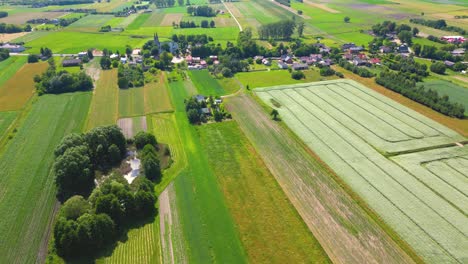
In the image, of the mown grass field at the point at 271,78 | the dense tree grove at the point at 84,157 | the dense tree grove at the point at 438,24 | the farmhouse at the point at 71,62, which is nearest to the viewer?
the dense tree grove at the point at 84,157

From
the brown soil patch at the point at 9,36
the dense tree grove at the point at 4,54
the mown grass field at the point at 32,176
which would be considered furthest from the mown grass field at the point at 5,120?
the brown soil patch at the point at 9,36

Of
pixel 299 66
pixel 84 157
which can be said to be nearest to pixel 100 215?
pixel 84 157

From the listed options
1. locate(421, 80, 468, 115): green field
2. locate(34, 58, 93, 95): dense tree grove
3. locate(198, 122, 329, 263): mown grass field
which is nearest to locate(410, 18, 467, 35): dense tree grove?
locate(421, 80, 468, 115): green field

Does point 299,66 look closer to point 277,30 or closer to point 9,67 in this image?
point 277,30

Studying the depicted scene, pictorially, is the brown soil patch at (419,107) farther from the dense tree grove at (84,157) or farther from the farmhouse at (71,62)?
the farmhouse at (71,62)

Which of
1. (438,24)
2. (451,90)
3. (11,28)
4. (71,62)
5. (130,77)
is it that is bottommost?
(451,90)

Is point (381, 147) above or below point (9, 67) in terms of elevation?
below

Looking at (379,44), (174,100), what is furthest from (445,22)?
(174,100)

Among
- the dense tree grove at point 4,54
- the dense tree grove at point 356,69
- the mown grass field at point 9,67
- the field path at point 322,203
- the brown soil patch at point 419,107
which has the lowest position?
the field path at point 322,203

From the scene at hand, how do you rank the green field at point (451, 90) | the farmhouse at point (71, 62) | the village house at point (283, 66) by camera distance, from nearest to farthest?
the green field at point (451, 90)
the farmhouse at point (71, 62)
the village house at point (283, 66)
